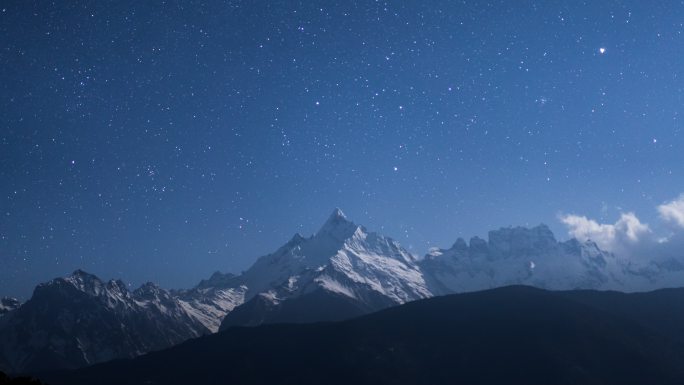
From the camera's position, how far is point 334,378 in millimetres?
197625

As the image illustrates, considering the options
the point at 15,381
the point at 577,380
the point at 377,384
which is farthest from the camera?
the point at 377,384

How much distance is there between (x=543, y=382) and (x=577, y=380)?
32.4 feet

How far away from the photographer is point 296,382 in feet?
653

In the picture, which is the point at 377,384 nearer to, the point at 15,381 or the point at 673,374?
the point at 673,374

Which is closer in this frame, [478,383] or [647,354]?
[478,383]

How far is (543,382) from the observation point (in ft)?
577

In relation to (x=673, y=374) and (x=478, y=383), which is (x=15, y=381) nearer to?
(x=478, y=383)

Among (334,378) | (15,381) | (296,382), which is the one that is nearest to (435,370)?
(334,378)

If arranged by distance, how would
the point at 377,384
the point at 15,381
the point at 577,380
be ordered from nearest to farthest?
the point at 15,381 < the point at 577,380 < the point at 377,384

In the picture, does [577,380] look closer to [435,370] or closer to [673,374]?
[673,374]

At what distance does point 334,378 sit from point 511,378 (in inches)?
2255

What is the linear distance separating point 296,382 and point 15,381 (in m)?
136

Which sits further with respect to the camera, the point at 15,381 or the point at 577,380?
the point at 577,380

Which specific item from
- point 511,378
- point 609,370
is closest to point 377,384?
point 511,378
